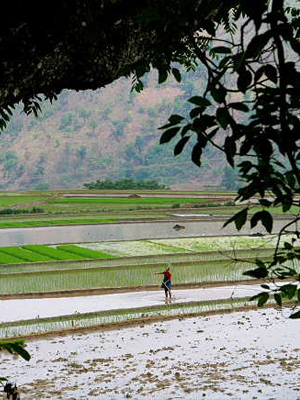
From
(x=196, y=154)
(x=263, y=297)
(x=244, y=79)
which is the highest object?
(x=244, y=79)

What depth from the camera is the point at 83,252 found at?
20469 millimetres

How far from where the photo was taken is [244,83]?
87.4 inches

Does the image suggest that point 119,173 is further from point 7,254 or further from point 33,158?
point 7,254

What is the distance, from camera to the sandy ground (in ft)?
43.8

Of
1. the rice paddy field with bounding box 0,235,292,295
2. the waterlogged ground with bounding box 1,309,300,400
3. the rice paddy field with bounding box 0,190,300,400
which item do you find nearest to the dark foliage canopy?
the rice paddy field with bounding box 0,190,300,400

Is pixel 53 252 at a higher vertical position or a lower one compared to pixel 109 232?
lower

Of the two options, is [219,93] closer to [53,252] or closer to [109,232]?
[53,252]

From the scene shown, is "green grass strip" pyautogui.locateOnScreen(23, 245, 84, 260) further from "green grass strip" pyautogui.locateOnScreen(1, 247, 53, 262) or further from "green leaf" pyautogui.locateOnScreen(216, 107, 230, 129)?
"green leaf" pyautogui.locateOnScreen(216, 107, 230, 129)

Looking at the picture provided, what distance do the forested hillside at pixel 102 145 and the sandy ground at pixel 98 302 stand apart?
77.4m

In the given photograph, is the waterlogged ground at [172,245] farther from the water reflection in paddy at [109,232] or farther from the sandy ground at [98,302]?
the sandy ground at [98,302]

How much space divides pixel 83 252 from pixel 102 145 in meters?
92.9

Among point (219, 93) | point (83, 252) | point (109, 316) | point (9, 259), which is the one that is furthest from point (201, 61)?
point (83, 252)

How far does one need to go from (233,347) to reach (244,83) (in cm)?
863

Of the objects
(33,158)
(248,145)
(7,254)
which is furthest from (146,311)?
(33,158)
